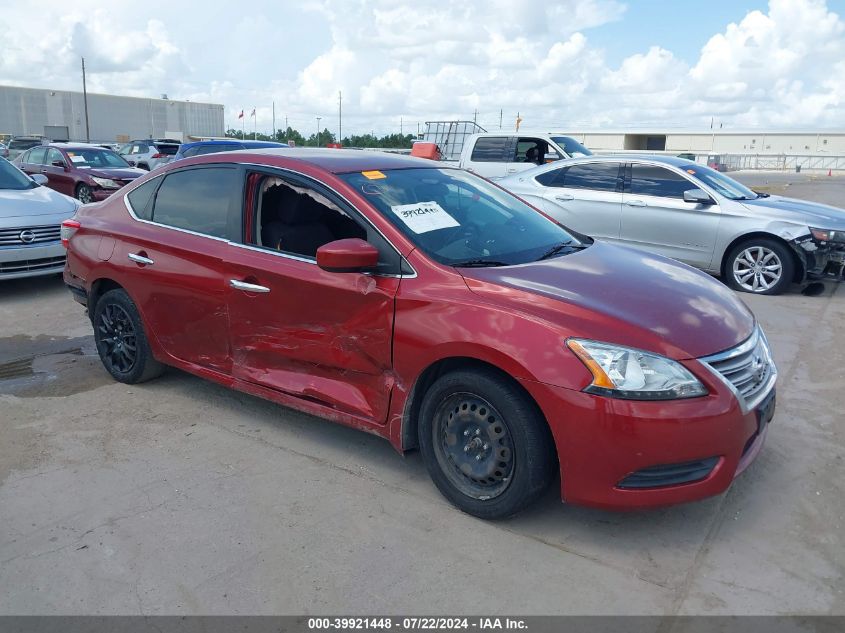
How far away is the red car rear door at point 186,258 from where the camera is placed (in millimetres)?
4363

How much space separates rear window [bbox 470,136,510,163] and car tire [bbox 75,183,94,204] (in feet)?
25.4

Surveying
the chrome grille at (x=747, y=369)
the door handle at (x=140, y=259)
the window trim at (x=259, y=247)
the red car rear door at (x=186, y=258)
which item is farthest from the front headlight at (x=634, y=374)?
the door handle at (x=140, y=259)

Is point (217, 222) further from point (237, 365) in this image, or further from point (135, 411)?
point (135, 411)

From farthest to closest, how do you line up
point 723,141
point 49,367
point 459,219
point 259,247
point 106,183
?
point 723,141
point 106,183
point 49,367
point 259,247
point 459,219

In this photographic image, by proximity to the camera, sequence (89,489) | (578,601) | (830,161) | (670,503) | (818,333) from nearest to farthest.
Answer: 1. (578,601)
2. (670,503)
3. (89,489)
4. (818,333)
5. (830,161)

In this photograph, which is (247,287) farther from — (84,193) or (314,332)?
(84,193)

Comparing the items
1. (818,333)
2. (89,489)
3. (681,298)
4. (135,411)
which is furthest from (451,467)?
(818,333)

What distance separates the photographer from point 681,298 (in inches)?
139

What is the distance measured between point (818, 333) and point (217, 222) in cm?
546

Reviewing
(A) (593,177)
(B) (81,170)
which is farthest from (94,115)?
(A) (593,177)

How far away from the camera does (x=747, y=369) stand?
328cm

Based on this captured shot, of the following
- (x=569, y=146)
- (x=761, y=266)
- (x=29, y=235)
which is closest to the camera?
(x=29, y=235)

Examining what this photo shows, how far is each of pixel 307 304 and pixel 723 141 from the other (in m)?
95.4

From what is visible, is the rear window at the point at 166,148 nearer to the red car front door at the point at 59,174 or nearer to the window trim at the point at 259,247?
the red car front door at the point at 59,174
